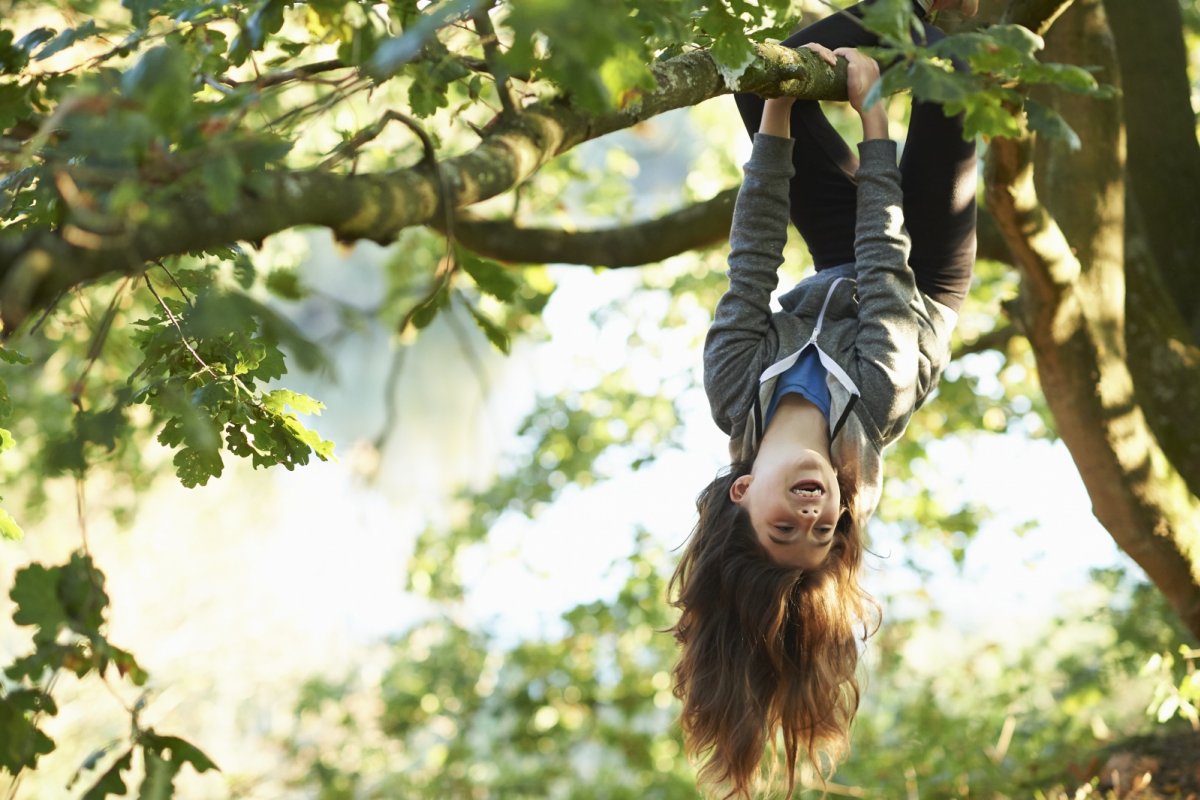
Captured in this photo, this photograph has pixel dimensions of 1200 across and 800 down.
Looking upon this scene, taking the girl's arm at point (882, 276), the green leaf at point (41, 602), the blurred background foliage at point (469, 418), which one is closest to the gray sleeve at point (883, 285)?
the girl's arm at point (882, 276)

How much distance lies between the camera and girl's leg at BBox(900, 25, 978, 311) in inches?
105

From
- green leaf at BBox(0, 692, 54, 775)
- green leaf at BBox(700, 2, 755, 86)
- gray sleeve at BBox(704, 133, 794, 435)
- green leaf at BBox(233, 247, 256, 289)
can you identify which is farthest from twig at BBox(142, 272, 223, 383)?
gray sleeve at BBox(704, 133, 794, 435)

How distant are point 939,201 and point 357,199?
1.59 m

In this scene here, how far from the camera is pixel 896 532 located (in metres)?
6.34

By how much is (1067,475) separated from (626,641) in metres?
2.74

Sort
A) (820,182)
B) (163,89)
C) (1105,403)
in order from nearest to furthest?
(163,89) < (820,182) < (1105,403)

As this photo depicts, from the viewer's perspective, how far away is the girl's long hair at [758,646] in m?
2.77

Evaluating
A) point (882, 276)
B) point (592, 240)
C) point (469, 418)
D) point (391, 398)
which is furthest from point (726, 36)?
point (469, 418)

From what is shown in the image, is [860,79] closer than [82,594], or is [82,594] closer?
[82,594]

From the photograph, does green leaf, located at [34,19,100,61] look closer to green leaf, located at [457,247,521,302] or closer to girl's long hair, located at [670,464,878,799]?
green leaf, located at [457,247,521,302]

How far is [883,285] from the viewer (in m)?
2.52

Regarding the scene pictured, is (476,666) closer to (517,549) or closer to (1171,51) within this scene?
(517,549)

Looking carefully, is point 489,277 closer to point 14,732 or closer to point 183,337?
point 183,337

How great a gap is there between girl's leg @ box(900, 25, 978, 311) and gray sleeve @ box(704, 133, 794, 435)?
0.30 metres
